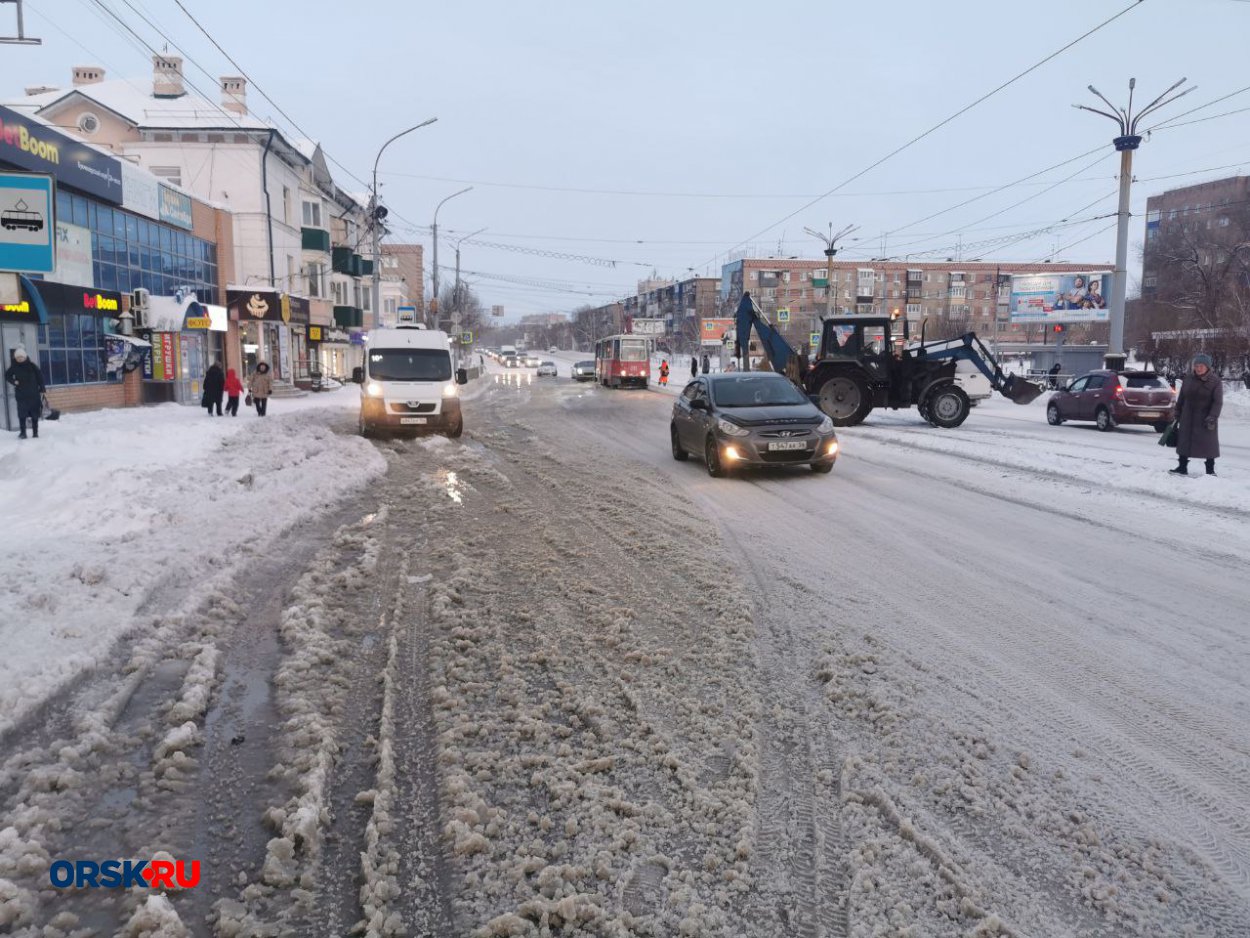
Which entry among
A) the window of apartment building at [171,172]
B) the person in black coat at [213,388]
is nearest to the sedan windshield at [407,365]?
the person in black coat at [213,388]

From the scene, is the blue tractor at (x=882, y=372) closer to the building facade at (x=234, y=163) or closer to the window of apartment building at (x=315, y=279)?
the building facade at (x=234, y=163)

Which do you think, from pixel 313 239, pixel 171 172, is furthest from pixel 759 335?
pixel 171 172

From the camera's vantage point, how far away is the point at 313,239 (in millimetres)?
42719

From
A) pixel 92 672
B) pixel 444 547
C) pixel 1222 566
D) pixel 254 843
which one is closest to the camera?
pixel 254 843

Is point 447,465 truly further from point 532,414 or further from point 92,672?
point 532,414

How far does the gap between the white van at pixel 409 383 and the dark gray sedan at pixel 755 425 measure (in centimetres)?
683

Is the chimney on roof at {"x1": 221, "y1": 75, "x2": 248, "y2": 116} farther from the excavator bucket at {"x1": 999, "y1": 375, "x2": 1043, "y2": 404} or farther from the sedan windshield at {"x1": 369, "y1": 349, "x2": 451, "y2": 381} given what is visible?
the excavator bucket at {"x1": 999, "y1": 375, "x2": 1043, "y2": 404}

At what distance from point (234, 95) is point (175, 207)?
50.7 feet

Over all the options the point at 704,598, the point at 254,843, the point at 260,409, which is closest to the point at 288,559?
the point at 704,598

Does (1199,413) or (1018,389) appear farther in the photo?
(1018,389)

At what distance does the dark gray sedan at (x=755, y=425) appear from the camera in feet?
38.4

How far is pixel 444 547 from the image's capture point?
306 inches

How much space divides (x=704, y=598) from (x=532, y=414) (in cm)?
2011

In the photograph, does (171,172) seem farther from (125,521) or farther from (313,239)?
(125,521)
